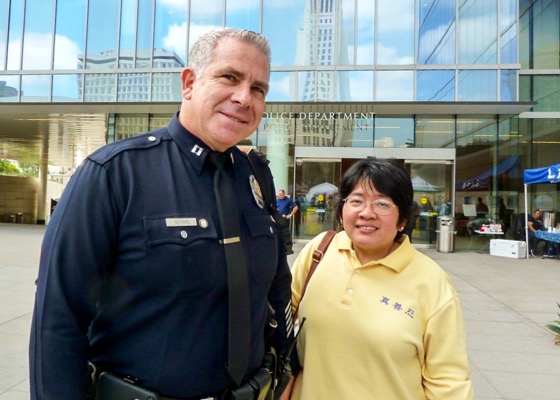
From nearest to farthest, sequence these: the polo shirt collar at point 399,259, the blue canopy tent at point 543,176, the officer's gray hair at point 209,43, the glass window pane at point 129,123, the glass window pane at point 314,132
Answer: the officer's gray hair at point 209,43
the polo shirt collar at point 399,259
the blue canopy tent at point 543,176
the glass window pane at point 314,132
the glass window pane at point 129,123

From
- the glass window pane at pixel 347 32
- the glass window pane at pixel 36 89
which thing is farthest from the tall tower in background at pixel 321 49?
the glass window pane at pixel 36 89

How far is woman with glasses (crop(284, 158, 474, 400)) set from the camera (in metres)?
1.63

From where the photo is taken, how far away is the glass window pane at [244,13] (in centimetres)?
1429

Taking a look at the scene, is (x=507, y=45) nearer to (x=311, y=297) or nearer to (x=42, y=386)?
(x=311, y=297)

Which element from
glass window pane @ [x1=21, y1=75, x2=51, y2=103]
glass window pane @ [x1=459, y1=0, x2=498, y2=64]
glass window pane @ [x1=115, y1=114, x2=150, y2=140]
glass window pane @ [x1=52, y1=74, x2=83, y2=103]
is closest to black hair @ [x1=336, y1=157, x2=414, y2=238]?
glass window pane @ [x1=459, y1=0, x2=498, y2=64]

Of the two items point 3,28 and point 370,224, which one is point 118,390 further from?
point 3,28

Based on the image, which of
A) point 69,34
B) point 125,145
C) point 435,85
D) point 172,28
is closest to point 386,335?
point 125,145

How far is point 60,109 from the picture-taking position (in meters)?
14.2

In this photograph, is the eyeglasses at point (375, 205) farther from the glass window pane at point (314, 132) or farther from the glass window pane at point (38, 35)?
the glass window pane at point (38, 35)

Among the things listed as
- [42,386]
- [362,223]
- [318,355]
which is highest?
[362,223]

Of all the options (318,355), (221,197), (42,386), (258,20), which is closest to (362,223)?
(318,355)

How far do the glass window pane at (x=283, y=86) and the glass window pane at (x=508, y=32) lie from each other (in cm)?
687

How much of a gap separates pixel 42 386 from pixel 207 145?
864mm

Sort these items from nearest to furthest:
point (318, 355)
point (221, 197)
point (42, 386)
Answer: point (42, 386), point (221, 197), point (318, 355)
